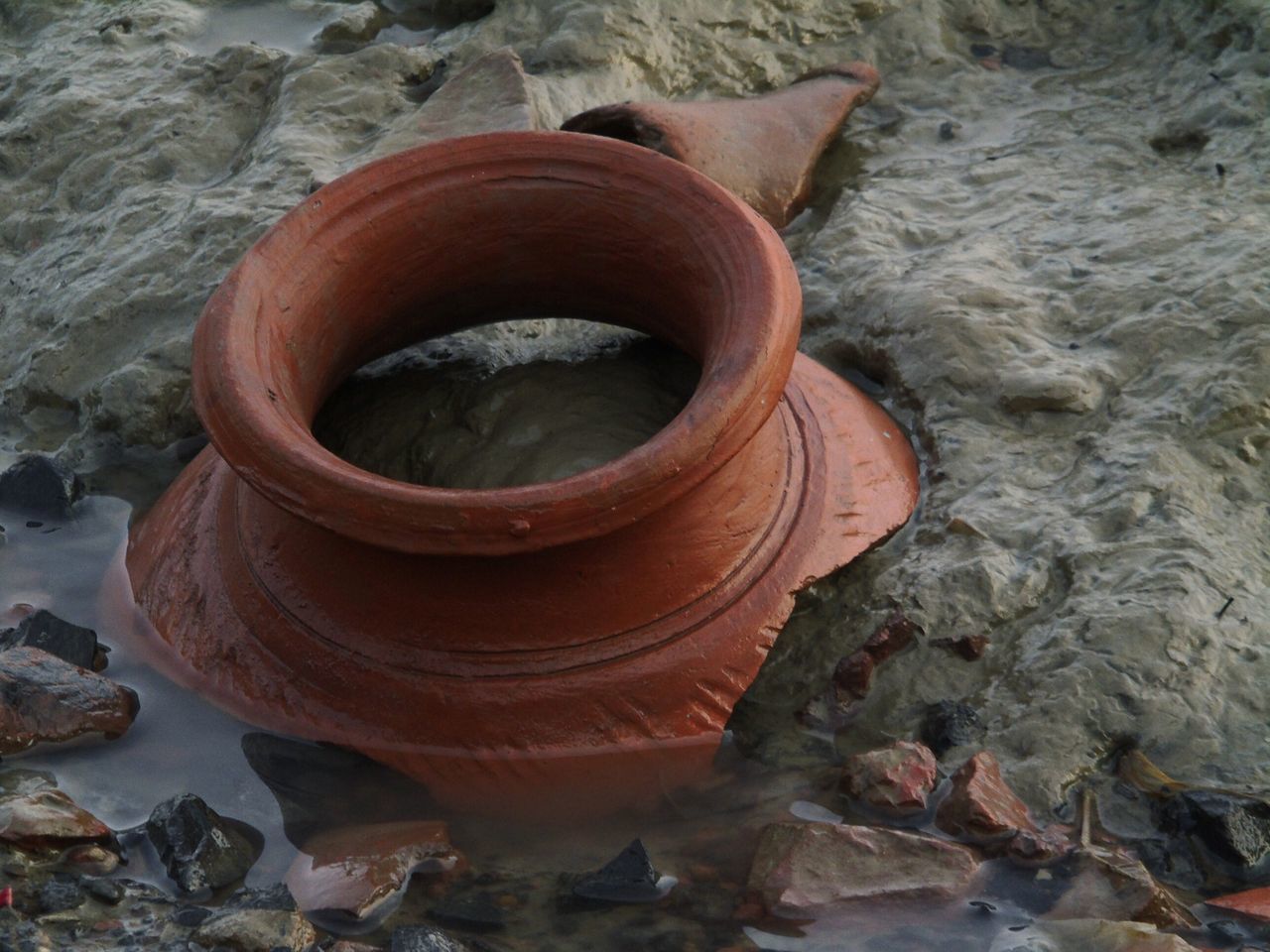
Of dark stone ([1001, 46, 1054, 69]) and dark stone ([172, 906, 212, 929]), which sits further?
dark stone ([1001, 46, 1054, 69])

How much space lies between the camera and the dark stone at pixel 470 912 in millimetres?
2334

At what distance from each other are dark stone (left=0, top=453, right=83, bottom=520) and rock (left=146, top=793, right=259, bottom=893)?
118 centimetres

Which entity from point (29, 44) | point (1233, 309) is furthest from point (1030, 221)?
point (29, 44)

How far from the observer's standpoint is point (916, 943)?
2287 millimetres

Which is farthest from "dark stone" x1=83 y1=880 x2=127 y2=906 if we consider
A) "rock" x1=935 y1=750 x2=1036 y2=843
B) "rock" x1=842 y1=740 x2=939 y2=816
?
"rock" x1=935 y1=750 x2=1036 y2=843

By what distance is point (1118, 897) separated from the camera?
7.55ft

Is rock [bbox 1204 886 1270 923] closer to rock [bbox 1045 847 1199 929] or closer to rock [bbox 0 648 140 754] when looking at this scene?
rock [bbox 1045 847 1199 929]

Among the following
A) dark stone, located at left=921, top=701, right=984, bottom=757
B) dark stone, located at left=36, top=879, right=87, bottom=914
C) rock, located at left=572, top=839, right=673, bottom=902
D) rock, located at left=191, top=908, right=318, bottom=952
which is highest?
dark stone, located at left=921, top=701, right=984, bottom=757

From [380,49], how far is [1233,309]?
2634mm

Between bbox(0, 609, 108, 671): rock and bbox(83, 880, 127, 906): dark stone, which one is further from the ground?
bbox(83, 880, 127, 906): dark stone

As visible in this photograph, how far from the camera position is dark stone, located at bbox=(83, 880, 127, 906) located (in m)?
2.29

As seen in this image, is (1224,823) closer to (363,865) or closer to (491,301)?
(363,865)

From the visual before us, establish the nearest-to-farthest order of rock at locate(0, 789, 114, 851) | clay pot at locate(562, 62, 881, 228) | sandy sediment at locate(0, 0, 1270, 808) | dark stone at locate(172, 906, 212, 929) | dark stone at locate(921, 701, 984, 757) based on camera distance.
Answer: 1. dark stone at locate(172, 906, 212, 929)
2. rock at locate(0, 789, 114, 851)
3. dark stone at locate(921, 701, 984, 757)
4. sandy sediment at locate(0, 0, 1270, 808)
5. clay pot at locate(562, 62, 881, 228)

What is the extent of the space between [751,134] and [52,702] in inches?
94.6
